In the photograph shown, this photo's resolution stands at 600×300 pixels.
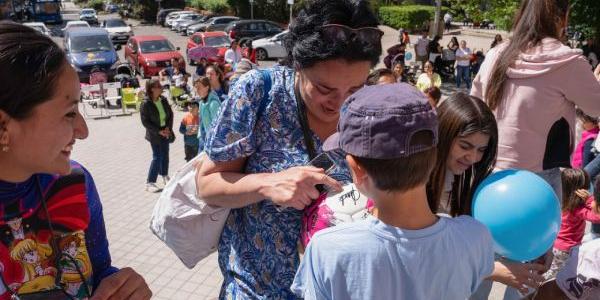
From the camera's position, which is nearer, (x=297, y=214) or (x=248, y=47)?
(x=297, y=214)

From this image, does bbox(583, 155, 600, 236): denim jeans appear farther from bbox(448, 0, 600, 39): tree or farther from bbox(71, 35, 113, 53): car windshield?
bbox(71, 35, 113, 53): car windshield

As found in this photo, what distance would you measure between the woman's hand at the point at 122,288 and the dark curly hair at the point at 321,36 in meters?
0.92

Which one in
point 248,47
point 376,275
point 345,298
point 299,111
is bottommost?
point 248,47

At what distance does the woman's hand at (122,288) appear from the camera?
4.99 ft

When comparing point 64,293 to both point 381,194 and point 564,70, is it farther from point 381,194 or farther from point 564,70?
point 564,70

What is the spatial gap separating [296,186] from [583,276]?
145 cm

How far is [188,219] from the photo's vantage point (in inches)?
75.9

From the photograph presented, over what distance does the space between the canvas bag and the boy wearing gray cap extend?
57cm

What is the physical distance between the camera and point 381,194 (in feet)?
4.78

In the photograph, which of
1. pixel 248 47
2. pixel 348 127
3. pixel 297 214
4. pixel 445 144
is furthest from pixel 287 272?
pixel 248 47

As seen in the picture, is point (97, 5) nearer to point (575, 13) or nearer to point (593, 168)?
point (575, 13)

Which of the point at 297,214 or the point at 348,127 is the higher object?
the point at 348,127

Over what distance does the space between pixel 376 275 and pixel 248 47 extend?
692 inches

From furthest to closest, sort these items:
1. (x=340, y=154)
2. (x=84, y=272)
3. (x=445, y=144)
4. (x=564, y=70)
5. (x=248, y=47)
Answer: (x=248, y=47) < (x=564, y=70) < (x=445, y=144) < (x=340, y=154) < (x=84, y=272)
